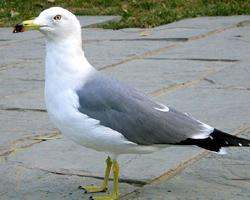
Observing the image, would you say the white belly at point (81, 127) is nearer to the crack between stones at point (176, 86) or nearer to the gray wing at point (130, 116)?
the gray wing at point (130, 116)

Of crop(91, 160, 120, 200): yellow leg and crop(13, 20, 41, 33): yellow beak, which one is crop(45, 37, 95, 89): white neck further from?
crop(91, 160, 120, 200): yellow leg

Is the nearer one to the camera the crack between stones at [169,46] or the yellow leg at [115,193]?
the yellow leg at [115,193]

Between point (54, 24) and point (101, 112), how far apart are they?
473 mm

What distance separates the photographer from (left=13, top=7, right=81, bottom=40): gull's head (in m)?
3.40

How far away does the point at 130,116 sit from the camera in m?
3.36

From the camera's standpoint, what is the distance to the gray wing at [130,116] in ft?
11.0

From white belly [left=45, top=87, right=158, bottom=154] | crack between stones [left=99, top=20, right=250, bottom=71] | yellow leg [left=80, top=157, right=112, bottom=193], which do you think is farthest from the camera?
crack between stones [left=99, top=20, right=250, bottom=71]

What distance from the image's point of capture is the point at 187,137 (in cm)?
335

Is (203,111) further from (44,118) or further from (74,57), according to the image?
(74,57)

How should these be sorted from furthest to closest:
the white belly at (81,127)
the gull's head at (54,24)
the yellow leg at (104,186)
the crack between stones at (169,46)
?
the crack between stones at (169,46)
the yellow leg at (104,186)
the gull's head at (54,24)
the white belly at (81,127)

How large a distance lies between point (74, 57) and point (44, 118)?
1.59 meters

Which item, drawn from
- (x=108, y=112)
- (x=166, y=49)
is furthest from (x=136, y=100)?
(x=166, y=49)

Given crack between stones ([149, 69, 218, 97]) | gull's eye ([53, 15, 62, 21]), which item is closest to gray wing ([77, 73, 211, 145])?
gull's eye ([53, 15, 62, 21])

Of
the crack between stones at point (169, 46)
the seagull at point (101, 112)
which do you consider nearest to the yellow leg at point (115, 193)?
the seagull at point (101, 112)
